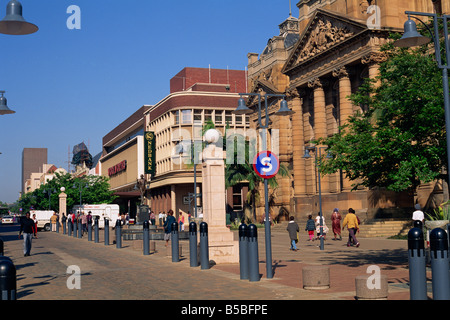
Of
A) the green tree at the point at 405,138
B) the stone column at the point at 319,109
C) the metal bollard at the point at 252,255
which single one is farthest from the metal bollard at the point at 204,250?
the stone column at the point at 319,109

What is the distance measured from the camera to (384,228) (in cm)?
3906

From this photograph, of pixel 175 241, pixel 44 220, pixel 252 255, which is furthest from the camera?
pixel 44 220

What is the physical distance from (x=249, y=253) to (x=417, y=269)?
18.3ft

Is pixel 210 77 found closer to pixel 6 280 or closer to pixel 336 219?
pixel 336 219

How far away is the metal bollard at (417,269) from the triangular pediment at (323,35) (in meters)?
36.5

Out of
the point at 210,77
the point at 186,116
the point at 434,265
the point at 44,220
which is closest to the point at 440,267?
the point at 434,265

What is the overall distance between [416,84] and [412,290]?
11.8 m

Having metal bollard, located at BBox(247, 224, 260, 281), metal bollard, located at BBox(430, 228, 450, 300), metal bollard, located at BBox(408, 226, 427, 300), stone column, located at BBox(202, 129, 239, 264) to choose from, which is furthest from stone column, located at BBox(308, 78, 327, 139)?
metal bollard, located at BBox(430, 228, 450, 300)

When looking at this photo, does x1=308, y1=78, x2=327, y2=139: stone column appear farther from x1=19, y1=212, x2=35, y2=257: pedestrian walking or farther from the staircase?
x1=19, y1=212, x2=35, y2=257: pedestrian walking

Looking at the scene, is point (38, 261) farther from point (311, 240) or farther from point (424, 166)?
point (311, 240)

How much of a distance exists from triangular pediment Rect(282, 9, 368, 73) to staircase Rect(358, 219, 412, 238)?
1446 centimetres

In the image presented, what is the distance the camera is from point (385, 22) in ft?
143

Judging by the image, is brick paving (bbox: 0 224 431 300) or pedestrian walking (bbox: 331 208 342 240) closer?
brick paving (bbox: 0 224 431 300)

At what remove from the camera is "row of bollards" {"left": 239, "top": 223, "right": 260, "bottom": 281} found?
560 inches
